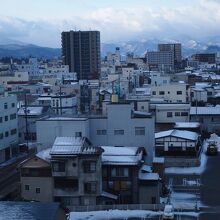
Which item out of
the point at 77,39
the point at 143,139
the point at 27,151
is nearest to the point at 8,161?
the point at 27,151

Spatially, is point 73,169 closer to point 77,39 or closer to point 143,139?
point 143,139

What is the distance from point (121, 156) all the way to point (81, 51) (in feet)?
181

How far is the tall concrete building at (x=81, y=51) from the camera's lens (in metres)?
67.4

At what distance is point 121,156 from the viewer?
47.3ft

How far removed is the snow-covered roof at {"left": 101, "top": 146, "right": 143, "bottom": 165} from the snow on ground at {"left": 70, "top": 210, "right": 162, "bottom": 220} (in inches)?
70.7

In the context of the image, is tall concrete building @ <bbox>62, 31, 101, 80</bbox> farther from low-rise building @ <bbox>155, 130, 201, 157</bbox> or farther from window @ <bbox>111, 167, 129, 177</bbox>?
window @ <bbox>111, 167, 129, 177</bbox>

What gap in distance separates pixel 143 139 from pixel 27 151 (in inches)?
285

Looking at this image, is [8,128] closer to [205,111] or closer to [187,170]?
[187,170]

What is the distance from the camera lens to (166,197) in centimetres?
1427

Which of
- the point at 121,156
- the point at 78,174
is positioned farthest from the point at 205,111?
the point at 78,174

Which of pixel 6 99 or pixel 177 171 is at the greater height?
pixel 6 99

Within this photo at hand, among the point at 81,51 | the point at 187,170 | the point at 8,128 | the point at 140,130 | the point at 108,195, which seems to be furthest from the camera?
the point at 81,51

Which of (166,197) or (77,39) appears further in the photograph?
(77,39)

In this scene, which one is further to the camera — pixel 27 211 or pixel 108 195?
pixel 108 195
